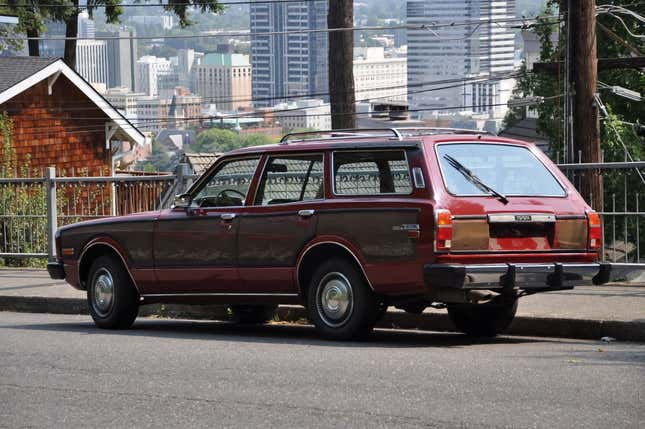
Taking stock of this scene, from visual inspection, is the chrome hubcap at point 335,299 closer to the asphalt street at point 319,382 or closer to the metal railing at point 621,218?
the asphalt street at point 319,382

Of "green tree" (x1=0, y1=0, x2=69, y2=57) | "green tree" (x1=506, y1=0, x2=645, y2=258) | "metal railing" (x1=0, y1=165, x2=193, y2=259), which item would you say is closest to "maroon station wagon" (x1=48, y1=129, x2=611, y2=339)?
"metal railing" (x1=0, y1=165, x2=193, y2=259)

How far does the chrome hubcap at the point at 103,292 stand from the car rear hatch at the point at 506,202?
380 cm

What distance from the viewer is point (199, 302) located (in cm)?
1207

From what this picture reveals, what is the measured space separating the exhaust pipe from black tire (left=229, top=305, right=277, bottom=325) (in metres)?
2.91

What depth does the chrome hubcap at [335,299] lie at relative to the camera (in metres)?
10.7

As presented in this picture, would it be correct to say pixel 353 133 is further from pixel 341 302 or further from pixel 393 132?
pixel 341 302

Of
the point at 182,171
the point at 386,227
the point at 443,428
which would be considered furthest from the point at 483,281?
the point at 182,171

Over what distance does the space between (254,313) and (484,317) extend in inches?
104

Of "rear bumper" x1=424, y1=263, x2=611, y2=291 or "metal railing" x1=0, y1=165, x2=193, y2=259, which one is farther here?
"metal railing" x1=0, y1=165, x2=193, y2=259

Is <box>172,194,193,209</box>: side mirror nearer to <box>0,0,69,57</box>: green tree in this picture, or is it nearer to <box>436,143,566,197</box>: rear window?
<box>436,143,566,197</box>: rear window

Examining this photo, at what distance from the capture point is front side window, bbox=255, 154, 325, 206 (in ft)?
36.4

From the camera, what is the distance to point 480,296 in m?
10.5

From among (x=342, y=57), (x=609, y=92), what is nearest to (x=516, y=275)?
(x=342, y=57)

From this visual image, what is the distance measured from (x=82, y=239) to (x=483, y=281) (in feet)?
14.9
